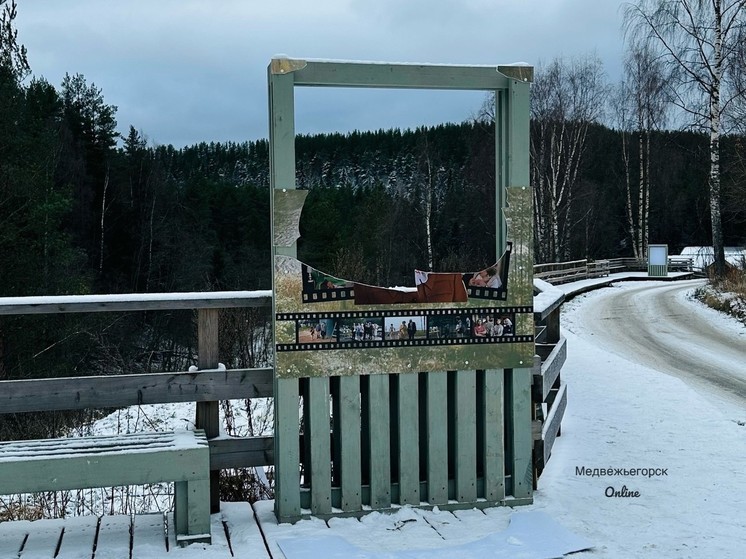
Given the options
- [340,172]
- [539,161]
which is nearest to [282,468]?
[539,161]

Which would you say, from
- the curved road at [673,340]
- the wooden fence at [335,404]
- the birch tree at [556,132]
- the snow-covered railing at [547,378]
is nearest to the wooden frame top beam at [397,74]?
the wooden fence at [335,404]

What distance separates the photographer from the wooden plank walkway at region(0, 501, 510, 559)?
3.85m

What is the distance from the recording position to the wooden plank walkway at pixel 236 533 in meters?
3.85

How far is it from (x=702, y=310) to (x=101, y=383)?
1724cm

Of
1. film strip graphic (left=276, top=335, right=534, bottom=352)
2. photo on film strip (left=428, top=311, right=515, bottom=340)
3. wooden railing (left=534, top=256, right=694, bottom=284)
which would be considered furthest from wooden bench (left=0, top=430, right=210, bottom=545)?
wooden railing (left=534, top=256, right=694, bottom=284)

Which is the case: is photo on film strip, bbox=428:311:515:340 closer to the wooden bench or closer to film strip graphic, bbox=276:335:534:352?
film strip graphic, bbox=276:335:534:352

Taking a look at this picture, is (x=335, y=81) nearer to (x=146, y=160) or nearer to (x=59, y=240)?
(x=59, y=240)

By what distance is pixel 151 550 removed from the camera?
3867 mm

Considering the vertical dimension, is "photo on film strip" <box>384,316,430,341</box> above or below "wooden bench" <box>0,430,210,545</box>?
above

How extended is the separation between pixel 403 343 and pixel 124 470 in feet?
5.30

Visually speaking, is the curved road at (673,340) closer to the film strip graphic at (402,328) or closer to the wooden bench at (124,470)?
the film strip graphic at (402,328)

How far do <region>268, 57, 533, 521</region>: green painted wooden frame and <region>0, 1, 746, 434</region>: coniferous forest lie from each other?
37.6ft

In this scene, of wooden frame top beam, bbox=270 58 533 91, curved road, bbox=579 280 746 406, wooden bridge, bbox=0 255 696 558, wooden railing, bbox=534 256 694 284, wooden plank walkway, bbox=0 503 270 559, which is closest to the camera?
wooden plank walkway, bbox=0 503 270 559

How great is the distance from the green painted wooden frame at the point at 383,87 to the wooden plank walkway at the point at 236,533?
0.16m
